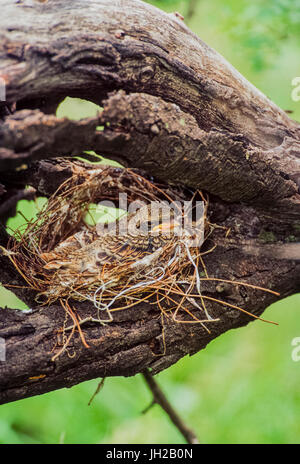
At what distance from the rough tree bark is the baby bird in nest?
0.35 feet

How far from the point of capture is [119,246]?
1115mm

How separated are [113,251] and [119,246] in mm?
20

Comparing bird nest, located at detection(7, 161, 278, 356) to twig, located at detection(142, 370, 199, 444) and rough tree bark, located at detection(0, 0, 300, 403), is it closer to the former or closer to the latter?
rough tree bark, located at detection(0, 0, 300, 403)

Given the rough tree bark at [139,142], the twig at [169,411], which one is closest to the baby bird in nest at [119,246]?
the rough tree bark at [139,142]

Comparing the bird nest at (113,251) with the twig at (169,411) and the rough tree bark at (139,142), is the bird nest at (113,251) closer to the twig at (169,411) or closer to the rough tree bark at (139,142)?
the rough tree bark at (139,142)

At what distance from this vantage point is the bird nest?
3.31 ft

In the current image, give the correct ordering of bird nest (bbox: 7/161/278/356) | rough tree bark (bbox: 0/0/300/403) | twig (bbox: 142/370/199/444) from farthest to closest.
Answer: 1. twig (bbox: 142/370/199/444)
2. bird nest (bbox: 7/161/278/356)
3. rough tree bark (bbox: 0/0/300/403)

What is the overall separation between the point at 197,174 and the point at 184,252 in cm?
21

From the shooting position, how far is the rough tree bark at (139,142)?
0.78 meters

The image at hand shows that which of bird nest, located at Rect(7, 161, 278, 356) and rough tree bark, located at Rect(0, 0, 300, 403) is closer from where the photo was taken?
rough tree bark, located at Rect(0, 0, 300, 403)

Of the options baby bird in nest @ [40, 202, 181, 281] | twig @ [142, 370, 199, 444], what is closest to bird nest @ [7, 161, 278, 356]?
baby bird in nest @ [40, 202, 181, 281]

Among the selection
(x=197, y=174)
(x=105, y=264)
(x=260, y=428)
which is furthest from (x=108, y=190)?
(x=260, y=428)

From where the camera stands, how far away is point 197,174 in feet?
3.10

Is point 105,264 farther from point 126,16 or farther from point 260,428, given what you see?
point 260,428
